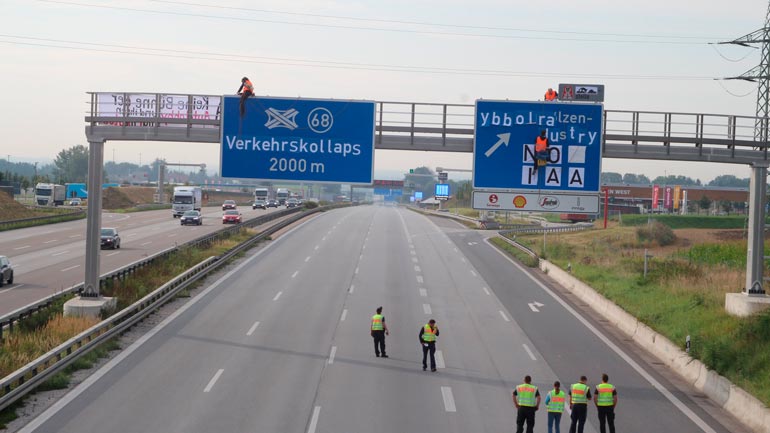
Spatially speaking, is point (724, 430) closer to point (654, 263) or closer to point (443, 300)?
point (443, 300)

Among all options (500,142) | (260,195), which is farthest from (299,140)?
(260,195)

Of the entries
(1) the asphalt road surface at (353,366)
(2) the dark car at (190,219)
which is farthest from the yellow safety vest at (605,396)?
(2) the dark car at (190,219)

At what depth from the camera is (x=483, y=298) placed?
122 feet

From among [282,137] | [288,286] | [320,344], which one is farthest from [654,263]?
[282,137]

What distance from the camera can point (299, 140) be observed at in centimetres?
2281

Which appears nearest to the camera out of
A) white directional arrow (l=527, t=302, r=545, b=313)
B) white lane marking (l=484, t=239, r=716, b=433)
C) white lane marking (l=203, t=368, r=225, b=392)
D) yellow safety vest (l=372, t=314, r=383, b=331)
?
white lane marking (l=484, t=239, r=716, b=433)

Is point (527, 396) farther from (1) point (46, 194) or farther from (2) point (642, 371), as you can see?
(1) point (46, 194)

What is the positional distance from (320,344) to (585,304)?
49.5 feet

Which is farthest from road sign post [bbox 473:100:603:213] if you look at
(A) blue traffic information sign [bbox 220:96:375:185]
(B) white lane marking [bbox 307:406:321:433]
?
(B) white lane marking [bbox 307:406:321:433]

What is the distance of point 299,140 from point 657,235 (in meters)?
54.5

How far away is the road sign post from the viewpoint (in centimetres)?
2233

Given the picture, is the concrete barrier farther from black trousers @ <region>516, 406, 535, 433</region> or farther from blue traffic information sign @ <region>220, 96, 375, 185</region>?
blue traffic information sign @ <region>220, 96, 375, 185</region>

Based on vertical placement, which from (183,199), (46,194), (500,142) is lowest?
(46,194)

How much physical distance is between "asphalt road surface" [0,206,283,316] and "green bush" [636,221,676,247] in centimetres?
3771
